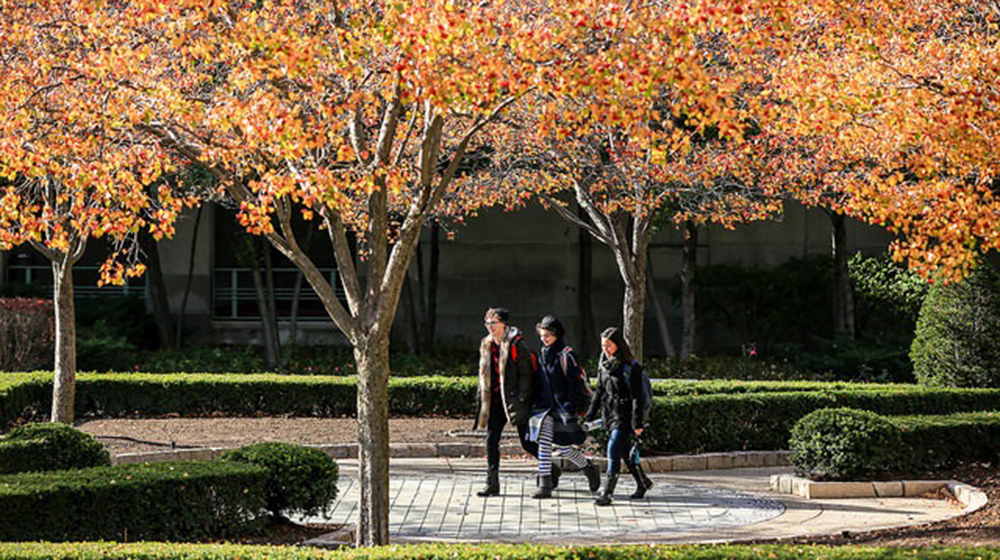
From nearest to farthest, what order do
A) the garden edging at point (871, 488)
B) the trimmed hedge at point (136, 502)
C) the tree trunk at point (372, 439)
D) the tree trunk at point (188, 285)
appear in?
the tree trunk at point (372, 439) < the trimmed hedge at point (136, 502) < the garden edging at point (871, 488) < the tree trunk at point (188, 285)

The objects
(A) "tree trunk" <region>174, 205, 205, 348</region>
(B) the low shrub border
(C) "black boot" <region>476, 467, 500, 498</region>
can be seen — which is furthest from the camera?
(A) "tree trunk" <region>174, 205, 205, 348</region>

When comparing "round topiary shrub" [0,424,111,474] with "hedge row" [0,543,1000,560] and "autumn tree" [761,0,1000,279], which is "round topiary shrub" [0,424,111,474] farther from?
"autumn tree" [761,0,1000,279]

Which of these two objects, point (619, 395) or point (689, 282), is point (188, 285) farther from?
point (619, 395)

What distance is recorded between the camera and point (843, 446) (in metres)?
12.5

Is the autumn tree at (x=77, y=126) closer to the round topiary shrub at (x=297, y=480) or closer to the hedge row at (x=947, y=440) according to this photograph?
the round topiary shrub at (x=297, y=480)

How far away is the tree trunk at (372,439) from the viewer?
8797mm

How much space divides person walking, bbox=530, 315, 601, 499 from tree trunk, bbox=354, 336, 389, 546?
3158 mm

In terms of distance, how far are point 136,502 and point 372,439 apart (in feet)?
6.38

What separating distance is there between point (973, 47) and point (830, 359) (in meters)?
13.9

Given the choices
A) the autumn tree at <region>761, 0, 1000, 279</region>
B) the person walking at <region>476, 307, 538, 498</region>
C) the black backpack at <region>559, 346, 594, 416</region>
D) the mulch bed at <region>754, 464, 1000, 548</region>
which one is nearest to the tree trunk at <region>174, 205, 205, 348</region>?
the person walking at <region>476, 307, 538, 498</region>

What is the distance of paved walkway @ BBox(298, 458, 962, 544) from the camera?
1025 cm

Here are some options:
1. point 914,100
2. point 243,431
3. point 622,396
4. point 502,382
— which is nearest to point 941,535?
point 622,396

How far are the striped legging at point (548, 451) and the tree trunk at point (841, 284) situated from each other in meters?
14.5

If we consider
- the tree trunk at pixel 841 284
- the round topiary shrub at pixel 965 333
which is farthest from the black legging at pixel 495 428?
the tree trunk at pixel 841 284
